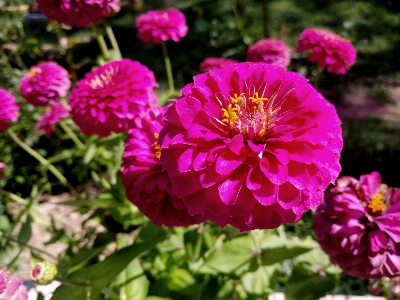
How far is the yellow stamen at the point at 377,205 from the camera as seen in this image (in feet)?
2.57

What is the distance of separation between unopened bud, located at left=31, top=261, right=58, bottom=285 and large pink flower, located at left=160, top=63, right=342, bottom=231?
35cm

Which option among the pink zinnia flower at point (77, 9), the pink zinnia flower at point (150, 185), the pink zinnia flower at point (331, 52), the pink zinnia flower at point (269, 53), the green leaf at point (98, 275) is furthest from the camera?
the pink zinnia flower at point (269, 53)

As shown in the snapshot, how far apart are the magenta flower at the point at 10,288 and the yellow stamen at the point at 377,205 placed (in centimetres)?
71

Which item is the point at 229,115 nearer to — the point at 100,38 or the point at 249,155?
→ the point at 249,155

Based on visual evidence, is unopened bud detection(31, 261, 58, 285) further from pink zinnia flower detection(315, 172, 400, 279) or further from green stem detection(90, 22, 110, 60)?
green stem detection(90, 22, 110, 60)

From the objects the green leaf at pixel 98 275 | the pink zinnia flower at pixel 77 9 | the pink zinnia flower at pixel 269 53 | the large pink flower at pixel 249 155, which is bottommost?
the green leaf at pixel 98 275

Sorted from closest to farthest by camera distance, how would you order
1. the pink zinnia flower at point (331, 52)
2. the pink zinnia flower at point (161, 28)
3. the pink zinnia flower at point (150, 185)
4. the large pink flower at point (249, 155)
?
the large pink flower at point (249, 155) < the pink zinnia flower at point (150, 185) < the pink zinnia flower at point (331, 52) < the pink zinnia flower at point (161, 28)

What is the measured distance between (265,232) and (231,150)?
62 cm

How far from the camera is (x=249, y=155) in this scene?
0.54 metres

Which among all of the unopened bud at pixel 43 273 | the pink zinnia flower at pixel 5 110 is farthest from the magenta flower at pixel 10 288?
the pink zinnia flower at pixel 5 110

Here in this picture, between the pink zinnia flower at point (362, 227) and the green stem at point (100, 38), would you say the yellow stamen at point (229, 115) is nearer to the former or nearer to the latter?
the pink zinnia flower at point (362, 227)

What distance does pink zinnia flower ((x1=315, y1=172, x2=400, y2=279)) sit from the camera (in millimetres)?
740

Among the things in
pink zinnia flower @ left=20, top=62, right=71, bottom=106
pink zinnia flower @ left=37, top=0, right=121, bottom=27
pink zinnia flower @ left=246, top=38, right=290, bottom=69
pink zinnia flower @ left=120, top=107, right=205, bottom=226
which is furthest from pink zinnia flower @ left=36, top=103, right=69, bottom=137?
pink zinnia flower @ left=246, top=38, right=290, bottom=69

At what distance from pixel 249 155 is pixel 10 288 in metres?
0.47
